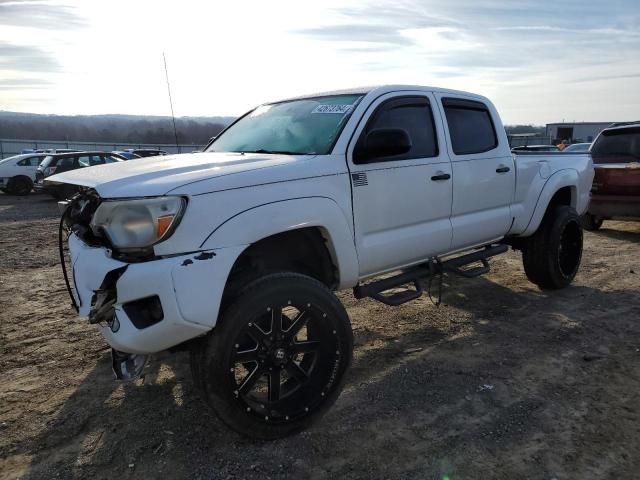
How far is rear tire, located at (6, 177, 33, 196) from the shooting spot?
63.0 feet

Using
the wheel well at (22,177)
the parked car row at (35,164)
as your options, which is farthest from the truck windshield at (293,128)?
the wheel well at (22,177)

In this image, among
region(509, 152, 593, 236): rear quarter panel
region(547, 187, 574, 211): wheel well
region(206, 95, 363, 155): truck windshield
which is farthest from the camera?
region(547, 187, 574, 211): wheel well

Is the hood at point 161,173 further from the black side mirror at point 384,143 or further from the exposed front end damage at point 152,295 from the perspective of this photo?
the black side mirror at point 384,143

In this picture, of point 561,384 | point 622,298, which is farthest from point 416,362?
point 622,298

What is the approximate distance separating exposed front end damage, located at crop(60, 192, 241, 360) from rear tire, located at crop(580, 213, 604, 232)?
28.6 ft

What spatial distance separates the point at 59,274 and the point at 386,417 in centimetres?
524

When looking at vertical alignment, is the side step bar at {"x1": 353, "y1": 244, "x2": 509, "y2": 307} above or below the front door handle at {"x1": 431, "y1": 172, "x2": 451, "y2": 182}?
below

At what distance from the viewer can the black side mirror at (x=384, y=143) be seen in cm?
336

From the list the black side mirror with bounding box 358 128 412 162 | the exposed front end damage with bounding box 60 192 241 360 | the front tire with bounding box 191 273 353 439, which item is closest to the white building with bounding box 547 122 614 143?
the black side mirror with bounding box 358 128 412 162

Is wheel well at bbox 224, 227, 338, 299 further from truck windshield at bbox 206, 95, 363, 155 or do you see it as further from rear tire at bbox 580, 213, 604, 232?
rear tire at bbox 580, 213, 604, 232

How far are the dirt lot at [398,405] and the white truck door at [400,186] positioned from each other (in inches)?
35.5

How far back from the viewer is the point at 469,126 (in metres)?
4.59

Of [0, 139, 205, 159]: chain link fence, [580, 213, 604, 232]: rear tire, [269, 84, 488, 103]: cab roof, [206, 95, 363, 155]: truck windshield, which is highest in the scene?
[0, 139, 205, 159]: chain link fence

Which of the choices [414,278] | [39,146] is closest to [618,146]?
[414,278]
